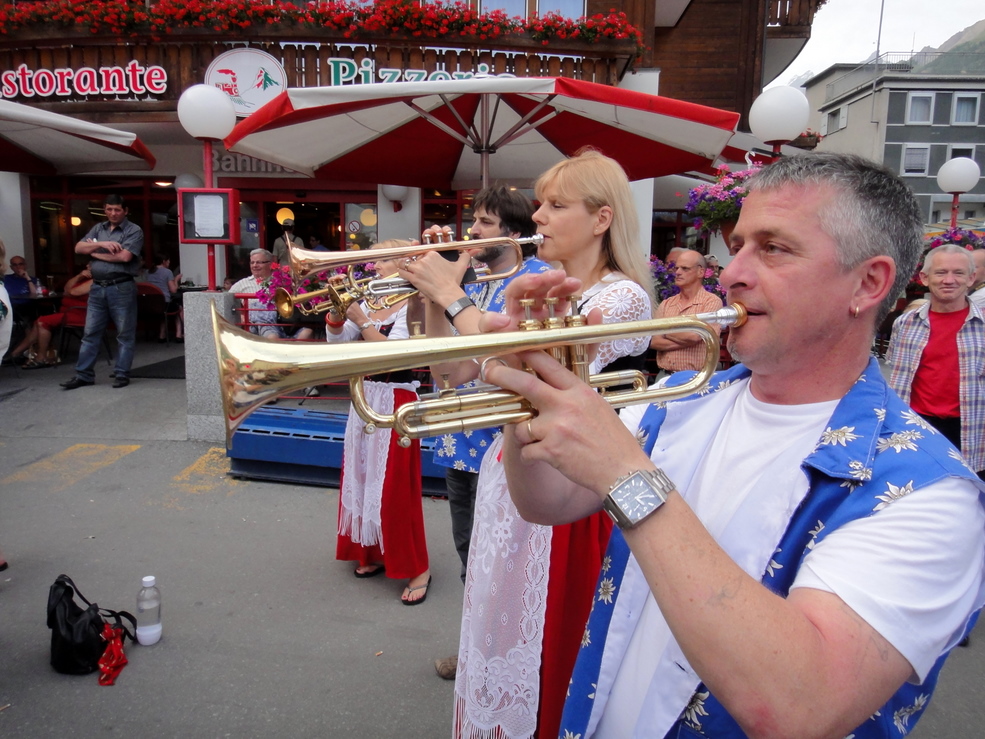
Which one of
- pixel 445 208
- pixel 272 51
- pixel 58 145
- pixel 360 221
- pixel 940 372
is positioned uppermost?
pixel 272 51

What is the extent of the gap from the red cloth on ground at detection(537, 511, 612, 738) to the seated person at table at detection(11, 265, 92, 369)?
8.88 metres

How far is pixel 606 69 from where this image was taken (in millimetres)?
9125

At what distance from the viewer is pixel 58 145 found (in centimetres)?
929

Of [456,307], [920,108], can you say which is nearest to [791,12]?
[456,307]

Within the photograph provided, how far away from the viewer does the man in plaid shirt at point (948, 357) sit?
356 cm

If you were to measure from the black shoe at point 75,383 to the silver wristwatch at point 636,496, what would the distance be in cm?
833

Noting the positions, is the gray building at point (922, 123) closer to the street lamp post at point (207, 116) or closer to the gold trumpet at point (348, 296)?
the street lamp post at point (207, 116)

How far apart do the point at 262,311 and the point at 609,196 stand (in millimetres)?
4835

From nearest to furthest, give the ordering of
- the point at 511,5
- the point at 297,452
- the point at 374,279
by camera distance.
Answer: the point at 374,279 → the point at 297,452 → the point at 511,5

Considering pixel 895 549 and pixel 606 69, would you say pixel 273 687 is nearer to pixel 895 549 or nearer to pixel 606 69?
pixel 895 549

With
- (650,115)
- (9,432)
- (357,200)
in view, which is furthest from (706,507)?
(357,200)

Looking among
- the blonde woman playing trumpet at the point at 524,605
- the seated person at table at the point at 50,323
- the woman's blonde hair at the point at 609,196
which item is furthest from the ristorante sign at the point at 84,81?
the blonde woman playing trumpet at the point at 524,605

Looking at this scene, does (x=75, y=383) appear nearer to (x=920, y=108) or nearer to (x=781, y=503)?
(x=781, y=503)

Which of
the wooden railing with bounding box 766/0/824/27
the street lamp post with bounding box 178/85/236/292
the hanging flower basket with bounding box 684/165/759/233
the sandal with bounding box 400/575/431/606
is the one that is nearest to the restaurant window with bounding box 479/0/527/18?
the wooden railing with bounding box 766/0/824/27
